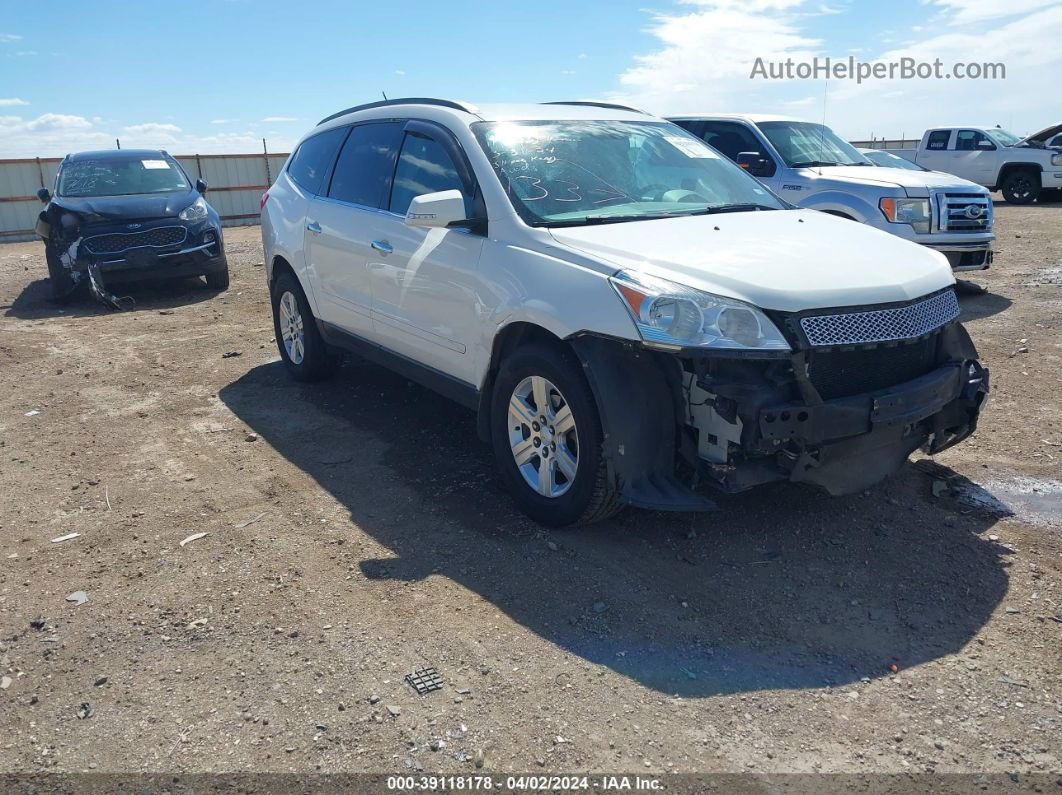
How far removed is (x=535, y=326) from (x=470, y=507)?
103 cm

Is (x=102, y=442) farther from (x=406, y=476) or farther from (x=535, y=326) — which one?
(x=535, y=326)

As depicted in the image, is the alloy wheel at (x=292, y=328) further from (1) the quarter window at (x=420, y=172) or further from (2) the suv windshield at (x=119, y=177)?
(2) the suv windshield at (x=119, y=177)

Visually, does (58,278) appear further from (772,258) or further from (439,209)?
(772,258)

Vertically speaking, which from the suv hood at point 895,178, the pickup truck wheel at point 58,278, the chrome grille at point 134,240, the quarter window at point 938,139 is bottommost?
the pickup truck wheel at point 58,278

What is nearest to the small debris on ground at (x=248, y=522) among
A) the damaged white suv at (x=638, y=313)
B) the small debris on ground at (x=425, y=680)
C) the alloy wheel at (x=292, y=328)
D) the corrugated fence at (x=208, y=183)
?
the damaged white suv at (x=638, y=313)

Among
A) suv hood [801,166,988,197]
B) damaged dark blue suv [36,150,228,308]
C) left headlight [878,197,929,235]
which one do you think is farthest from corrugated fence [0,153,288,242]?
left headlight [878,197,929,235]

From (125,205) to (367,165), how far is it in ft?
21.6

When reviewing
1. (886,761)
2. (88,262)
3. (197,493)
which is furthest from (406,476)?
(88,262)

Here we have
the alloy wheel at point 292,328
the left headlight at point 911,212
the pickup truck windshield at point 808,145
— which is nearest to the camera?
the alloy wheel at point 292,328

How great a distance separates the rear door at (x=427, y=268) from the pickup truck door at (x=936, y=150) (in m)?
20.0

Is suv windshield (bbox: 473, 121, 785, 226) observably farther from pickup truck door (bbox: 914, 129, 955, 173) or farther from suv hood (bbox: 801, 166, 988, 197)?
pickup truck door (bbox: 914, 129, 955, 173)

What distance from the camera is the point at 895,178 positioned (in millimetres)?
9391

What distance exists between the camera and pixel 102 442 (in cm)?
575

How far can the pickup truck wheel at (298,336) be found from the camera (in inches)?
256
